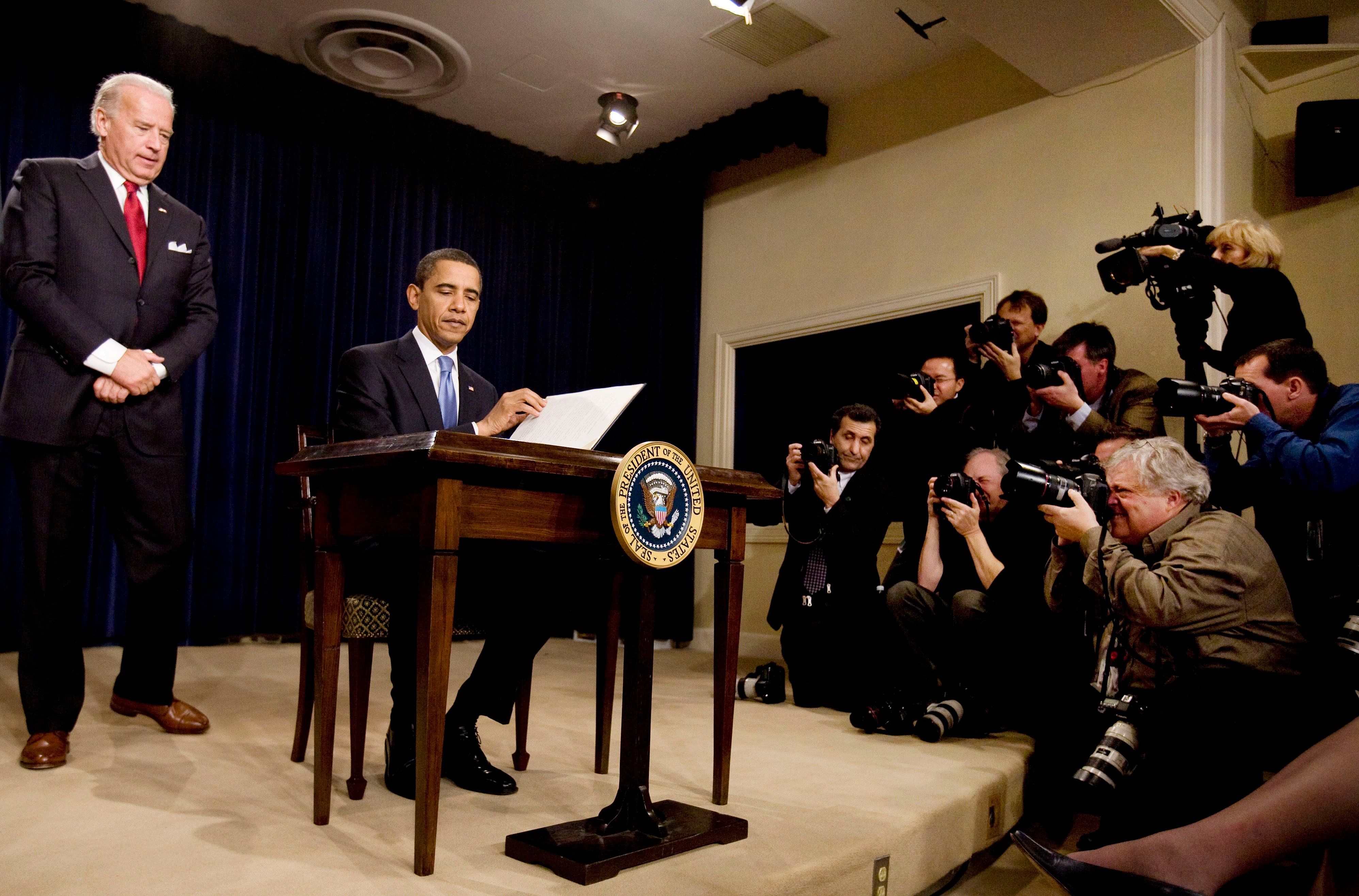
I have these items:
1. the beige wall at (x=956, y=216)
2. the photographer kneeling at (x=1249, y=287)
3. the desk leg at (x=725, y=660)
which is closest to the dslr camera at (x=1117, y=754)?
the desk leg at (x=725, y=660)

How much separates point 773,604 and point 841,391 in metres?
1.60

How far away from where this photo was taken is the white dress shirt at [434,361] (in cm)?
218

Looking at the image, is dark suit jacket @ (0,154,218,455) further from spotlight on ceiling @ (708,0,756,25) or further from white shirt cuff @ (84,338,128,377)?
spotlight on ceiling @ (708,0,756,25)

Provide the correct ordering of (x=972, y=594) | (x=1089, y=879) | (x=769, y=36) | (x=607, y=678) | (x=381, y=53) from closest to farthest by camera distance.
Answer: (x=1089, y=879) < (x=607, y=678) < (x=972, y=594) < (x=769, y=36) < (x=381, y=53)

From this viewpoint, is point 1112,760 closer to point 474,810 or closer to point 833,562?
point 474,810

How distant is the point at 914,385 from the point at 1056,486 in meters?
1.32

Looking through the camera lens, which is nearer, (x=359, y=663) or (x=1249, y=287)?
(x=359, y=663)

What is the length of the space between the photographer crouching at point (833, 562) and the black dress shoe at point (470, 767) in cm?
153

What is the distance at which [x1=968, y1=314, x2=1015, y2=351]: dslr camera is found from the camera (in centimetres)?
328

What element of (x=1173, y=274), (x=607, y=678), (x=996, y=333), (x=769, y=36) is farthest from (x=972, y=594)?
(x=769, y=36)

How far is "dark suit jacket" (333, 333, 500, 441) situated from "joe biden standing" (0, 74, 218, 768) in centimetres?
57

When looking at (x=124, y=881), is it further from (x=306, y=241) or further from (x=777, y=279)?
(x=777, y=279)

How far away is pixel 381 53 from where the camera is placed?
4504 mm

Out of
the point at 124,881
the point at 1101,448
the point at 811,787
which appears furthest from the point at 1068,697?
the point at 124,881
